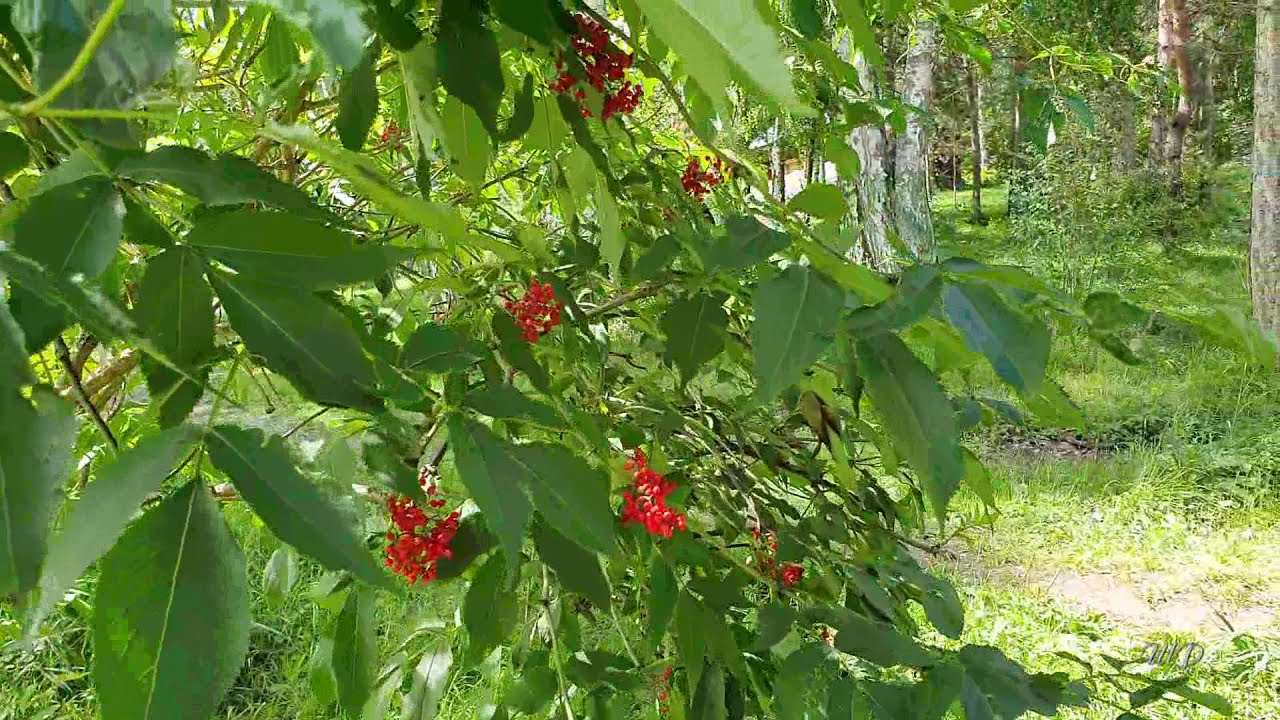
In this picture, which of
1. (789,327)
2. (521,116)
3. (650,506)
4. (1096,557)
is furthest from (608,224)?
(1096,557)

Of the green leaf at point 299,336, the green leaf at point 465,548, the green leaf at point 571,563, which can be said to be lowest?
the green leaf at point 465,548

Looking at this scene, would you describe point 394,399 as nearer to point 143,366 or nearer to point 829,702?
point 143,366

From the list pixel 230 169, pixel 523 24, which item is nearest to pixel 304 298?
pixel 230 169

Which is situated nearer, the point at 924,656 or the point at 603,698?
the point at 924,656

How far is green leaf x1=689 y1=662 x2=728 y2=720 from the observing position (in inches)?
24.1

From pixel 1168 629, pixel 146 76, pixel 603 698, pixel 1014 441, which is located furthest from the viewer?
pixel 1014 441

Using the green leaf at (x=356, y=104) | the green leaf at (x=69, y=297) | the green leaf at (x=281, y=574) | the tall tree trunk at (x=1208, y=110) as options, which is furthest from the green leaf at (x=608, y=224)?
the tall tree trunk at (x=1208, y=110)

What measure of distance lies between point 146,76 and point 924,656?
51cm

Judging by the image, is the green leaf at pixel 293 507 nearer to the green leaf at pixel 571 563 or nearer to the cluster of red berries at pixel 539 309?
the green leaf at pixel 571 563

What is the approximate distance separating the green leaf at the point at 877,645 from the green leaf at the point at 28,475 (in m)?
0.46

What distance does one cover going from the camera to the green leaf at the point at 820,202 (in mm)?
534

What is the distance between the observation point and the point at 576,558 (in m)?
0.51

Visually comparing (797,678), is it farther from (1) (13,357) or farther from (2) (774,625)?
(1) (13,357)

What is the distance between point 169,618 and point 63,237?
0.14m
